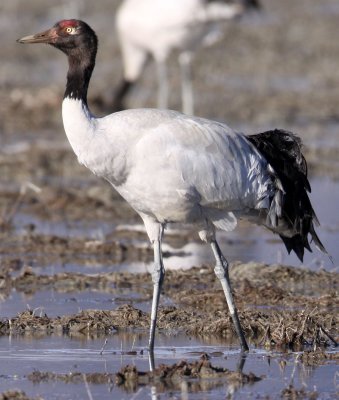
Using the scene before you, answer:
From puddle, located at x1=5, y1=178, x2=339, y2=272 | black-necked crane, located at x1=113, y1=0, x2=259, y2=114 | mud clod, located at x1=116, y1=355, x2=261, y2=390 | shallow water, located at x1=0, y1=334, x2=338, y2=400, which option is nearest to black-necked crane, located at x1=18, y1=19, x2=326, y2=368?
shallow water, located at x1=0, y1=334, x2=338, y2=400

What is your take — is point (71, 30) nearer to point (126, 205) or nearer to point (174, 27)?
point (126, 205)

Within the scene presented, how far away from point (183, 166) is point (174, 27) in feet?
36.6

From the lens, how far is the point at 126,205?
12.5 metres

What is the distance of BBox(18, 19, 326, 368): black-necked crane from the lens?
23.9 ft

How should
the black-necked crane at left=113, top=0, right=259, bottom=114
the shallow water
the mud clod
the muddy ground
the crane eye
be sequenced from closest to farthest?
the shallow water
the mud clod
the muddy ground
the crane eye
the black-necked crane at left=113, top=0, right=259, bottom=114

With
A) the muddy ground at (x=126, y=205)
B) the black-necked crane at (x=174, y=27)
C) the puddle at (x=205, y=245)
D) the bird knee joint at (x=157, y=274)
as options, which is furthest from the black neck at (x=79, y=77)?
the black-necked crane at (x=174, y=27)

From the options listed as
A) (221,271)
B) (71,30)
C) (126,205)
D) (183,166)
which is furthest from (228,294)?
(126,205)

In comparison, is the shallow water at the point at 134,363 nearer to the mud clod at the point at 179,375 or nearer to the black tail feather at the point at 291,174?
the mud clod at the point at 179,375

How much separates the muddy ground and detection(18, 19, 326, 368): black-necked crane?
1.56 ft

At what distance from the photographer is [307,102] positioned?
1941 cm

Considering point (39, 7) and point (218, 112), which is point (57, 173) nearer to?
point (218, 112)

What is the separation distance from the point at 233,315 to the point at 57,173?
7.39 m

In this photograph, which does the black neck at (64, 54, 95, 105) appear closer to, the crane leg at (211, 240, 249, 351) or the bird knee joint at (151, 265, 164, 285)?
the bird knee joint at (151, 265, 164, 285)

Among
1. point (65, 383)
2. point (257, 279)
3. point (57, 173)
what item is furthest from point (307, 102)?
point (65, 383)
